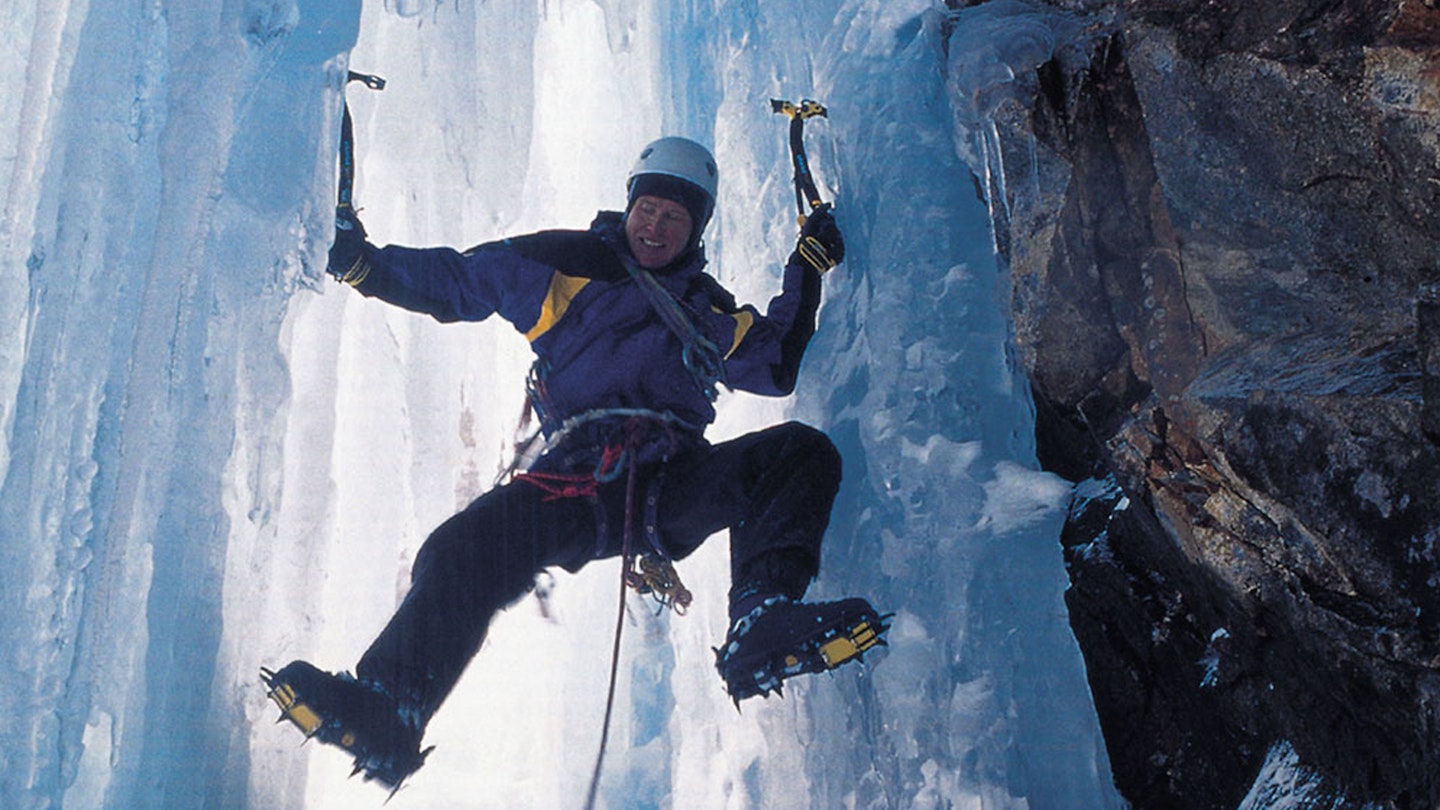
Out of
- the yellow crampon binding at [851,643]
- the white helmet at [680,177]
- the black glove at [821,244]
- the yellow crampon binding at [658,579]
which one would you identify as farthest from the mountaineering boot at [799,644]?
the white helmet at [680,177]

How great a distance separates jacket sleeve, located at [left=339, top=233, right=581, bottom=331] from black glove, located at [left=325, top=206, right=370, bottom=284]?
0.44 feet

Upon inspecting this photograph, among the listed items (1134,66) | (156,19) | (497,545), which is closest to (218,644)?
(497,545)

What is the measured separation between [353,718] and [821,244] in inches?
64.5

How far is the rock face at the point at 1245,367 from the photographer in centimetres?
180

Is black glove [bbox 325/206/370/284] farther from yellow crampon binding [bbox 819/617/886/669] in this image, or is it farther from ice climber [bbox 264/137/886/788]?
yellow crampon binding [bbox 819/617/886/669]

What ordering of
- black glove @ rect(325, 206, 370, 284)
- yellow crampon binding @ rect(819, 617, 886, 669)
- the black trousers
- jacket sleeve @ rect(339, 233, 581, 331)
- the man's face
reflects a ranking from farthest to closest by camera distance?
the man's face → jacket sleeve @ rect(339, 233, 581, 331) → black glove @ rect(325, 206, 370, 284) → the black trousers → yellow crampon binding @ rect(819, 617, 886, 669)

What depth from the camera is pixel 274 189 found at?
3066 mm

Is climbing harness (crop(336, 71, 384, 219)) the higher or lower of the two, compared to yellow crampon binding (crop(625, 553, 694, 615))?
higher

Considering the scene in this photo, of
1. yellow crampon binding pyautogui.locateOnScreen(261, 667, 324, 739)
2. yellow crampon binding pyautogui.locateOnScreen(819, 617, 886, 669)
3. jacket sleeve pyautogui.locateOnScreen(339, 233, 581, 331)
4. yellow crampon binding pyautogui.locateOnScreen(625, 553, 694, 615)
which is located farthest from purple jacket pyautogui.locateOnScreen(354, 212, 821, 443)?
yellow crampon binding pyautogui.locateOnScreen(261, 667, 324, 739)

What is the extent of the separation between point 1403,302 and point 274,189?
8.71ft

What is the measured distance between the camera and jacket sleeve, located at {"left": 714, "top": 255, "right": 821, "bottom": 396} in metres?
3.02

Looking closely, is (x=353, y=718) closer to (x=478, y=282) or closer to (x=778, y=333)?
(x=478, y=282)

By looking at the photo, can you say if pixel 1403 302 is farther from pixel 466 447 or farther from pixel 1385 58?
pixel 466 447

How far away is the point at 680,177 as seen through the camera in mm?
3061
